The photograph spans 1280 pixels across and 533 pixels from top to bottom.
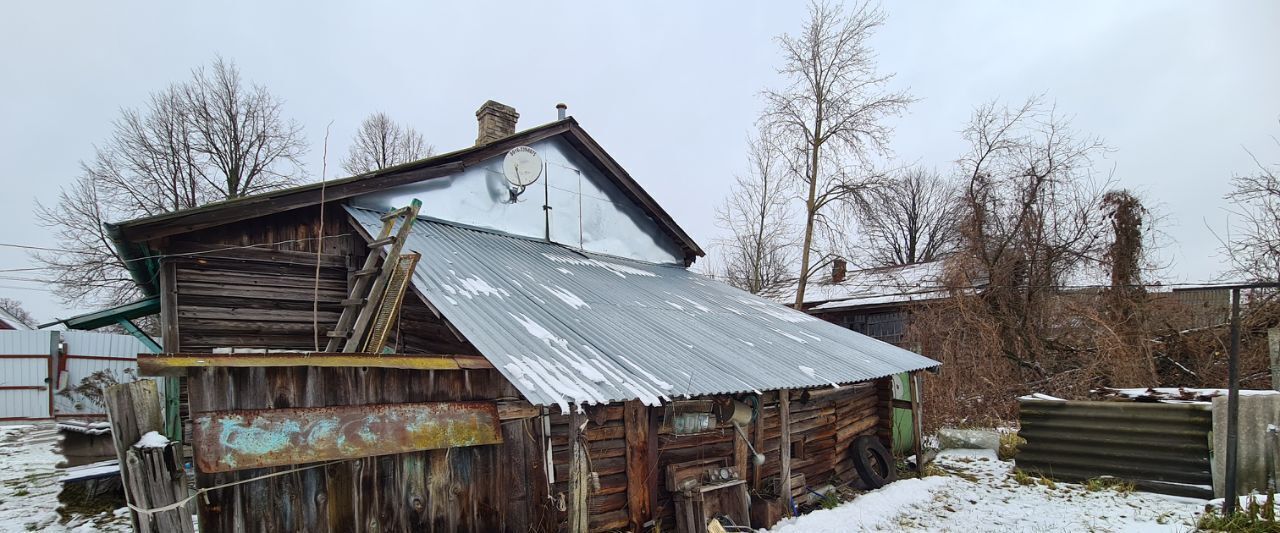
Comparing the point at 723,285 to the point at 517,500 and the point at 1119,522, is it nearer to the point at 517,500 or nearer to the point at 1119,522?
the point at 1119,522

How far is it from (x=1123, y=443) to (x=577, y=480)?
1005 cm

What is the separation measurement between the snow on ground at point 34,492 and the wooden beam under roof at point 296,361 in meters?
5.30

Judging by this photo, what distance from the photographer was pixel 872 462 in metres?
11.5

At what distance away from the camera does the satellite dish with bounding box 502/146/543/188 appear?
1018 centimetres

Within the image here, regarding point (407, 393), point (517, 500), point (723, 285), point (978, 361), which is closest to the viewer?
point (407, 393)

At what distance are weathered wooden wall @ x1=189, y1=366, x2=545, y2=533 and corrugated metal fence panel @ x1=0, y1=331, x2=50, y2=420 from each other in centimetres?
1806

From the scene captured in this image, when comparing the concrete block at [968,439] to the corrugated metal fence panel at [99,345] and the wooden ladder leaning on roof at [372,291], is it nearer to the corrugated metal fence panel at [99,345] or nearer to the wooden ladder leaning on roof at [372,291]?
the wooden ladder leaning on roof at [372,291]

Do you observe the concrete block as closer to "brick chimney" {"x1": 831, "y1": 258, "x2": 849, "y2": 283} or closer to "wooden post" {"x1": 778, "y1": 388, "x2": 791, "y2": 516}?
"wooden post" {"x1": 778, "y1": 388, "x2": 791, "y2": 516}

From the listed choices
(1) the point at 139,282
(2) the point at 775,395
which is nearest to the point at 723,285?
(2) the point at 775,395

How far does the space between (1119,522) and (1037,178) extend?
40.6 feet

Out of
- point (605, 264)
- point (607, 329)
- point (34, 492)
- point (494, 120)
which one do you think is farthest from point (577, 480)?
point (34, 492)

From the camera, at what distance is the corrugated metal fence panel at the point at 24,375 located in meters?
15.9

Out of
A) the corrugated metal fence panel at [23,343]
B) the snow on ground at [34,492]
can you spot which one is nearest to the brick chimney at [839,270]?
the snow on ground at [34,492]

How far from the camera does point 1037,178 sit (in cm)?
1750
